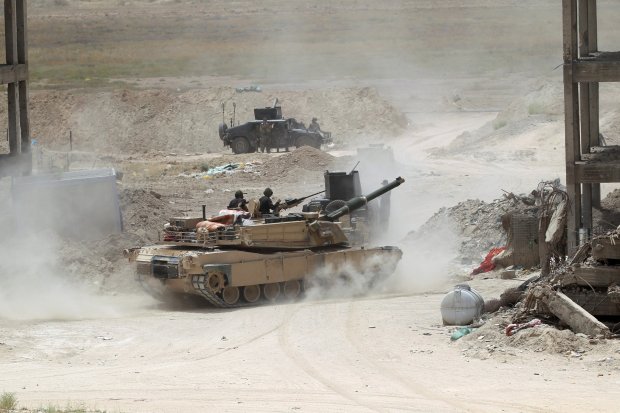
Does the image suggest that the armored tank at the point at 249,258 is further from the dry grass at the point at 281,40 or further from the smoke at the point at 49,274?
the dry grass at the point at 281,40

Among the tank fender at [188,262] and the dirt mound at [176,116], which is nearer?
the tank fender at [188,262]

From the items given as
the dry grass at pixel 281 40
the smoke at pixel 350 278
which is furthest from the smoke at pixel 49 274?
the dry grass at pixel 281 40

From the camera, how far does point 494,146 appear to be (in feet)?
154

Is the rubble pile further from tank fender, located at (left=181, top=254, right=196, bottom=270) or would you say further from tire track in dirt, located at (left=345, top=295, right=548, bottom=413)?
tire track in dirt, located at (left=345, top=295, right=548, bottom=413)

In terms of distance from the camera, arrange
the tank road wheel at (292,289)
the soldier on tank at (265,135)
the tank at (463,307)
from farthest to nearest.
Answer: the soldier on tank at (265,135), the tank road wheel at (292,289), the tank at (463,307)

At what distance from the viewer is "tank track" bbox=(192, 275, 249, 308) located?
23453 millimetres

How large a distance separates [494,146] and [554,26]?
5281 centimetres

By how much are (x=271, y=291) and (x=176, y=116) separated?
117 ft

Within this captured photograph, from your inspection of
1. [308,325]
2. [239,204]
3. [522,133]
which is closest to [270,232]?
[239,204]

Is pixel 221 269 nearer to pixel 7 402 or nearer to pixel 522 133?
pixel 7 402

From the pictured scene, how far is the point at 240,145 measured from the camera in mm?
52031

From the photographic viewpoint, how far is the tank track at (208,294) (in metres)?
23.5

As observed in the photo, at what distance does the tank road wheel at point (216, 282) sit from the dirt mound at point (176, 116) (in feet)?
108

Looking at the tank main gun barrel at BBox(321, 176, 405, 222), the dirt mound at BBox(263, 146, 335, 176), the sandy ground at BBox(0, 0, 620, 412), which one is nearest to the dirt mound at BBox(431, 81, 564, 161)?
the sandy ground at BBox(0, 0, 620, 412)
